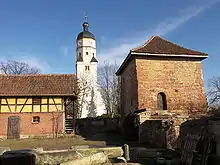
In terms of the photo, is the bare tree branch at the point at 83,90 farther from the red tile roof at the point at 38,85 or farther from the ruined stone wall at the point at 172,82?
the ruined stone wall at the point at 172,82

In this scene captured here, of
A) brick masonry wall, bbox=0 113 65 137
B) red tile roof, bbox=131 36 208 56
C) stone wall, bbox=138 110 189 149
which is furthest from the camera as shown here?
brick masonry wall, bbox=0 113 65 137

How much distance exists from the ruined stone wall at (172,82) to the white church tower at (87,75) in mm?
23276

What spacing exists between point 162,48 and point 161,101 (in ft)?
16.0

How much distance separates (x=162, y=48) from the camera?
21.0 meters

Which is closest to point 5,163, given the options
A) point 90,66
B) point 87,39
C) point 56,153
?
point 56,153

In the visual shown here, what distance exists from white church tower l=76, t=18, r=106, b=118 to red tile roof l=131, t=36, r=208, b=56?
22.5 meters

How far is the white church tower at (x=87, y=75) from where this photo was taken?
4428 centimetres

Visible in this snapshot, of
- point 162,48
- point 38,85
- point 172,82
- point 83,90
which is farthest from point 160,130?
point 83,90

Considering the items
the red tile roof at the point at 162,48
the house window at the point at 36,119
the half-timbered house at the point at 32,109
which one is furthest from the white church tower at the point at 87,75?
the red tile roof at the point at 162,48

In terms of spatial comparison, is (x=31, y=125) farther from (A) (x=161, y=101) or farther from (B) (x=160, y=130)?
(B) (x=160, y=130)

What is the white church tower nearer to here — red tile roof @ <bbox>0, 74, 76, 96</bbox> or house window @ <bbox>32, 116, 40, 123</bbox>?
red tile roof @ <bbox>0, 74, 76, 96</bbox>

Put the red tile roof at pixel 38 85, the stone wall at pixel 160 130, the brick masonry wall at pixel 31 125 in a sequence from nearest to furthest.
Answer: the stone wall at pixel 160 130 → the brick masonry wall at pixel 31 125 → the red tile roof at pixel 38 85

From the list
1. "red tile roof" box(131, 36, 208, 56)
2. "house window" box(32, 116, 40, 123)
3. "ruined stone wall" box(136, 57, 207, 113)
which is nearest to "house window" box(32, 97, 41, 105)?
"house window" box(32, 116, 40, 123)

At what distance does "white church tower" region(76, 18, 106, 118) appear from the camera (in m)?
44.3
